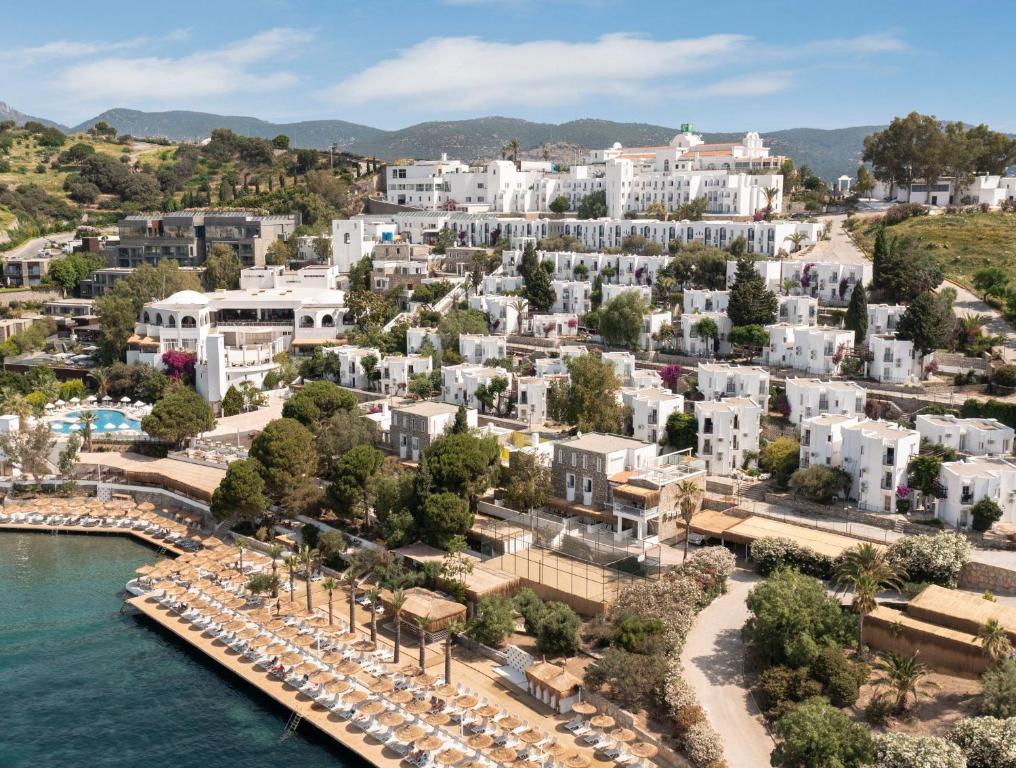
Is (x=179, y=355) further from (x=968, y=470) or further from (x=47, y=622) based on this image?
(x=968, y=470)

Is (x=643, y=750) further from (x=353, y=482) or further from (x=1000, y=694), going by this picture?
(x=353, y=482)

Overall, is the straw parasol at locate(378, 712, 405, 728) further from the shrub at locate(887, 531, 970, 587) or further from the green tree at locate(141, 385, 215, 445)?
the green tree at locate(141, 385, 215, 445)

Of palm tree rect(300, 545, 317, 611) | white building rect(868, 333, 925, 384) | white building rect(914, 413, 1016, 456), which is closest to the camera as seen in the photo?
palm tree rect(300, 545, 317, 611)

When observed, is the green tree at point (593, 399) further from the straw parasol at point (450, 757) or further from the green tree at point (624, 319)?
the straw parasol at point (450, 757)

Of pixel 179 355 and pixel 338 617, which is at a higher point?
pixel 179 355

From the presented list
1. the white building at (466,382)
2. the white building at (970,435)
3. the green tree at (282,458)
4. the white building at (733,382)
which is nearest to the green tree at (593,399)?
the white building at (733,382)

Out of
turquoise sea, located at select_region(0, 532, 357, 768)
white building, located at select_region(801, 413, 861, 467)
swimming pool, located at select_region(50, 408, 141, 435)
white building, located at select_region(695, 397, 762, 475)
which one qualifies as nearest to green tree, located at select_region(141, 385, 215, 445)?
swimming pool, located at select_region(50, 408, 141, 435)

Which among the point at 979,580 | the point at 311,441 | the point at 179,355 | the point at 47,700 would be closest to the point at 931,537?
the point at 979,580
